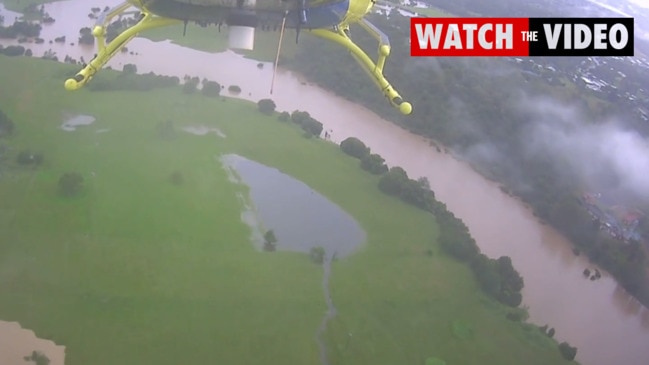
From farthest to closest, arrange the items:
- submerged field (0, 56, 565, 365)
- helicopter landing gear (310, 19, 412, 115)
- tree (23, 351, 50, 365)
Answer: submerged field (0, 56, 565, 365) < tree (23, 351, 50, 365) < helicopter landing gear (310, 19, 412, 115)

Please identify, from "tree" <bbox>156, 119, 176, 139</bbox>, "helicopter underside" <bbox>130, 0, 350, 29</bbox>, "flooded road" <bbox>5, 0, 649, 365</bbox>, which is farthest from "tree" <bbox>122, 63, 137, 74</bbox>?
"helicopter underside" <bbox>130, 0, 350, 29</bbox>

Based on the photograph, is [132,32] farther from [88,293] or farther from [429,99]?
[429,99]

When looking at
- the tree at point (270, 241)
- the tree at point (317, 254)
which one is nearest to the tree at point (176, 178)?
the tree at point (270, 241)

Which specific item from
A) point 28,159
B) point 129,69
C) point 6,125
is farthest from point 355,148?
point 6,125

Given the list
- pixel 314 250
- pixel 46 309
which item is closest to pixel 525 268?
pixel 314 250

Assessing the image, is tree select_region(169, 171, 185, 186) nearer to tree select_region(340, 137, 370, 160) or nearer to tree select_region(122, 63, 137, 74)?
tree select_region(340, 137, 370, 160)

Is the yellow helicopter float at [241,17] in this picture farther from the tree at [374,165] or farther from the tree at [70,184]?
the tree at [374,165]
